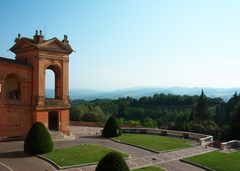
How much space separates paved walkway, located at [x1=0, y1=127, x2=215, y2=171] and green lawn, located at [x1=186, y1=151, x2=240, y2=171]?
1294 mm

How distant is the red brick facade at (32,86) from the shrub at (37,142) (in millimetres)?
7202

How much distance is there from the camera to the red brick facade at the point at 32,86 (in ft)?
114

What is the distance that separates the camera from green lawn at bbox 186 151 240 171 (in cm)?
2592

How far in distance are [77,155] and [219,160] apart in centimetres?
1276

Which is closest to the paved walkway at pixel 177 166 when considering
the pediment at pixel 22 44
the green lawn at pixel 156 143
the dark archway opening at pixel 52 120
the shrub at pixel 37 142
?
the green lawn at pixel 156 143

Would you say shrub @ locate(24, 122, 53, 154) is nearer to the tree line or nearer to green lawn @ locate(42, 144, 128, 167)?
green lawn @ locate(42, 144, 128, 167)

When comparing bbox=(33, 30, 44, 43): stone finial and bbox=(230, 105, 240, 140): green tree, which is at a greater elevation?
bbox=(33, 30, 44, 43): stone finial

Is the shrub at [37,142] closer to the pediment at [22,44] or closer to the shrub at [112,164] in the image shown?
the shrub at [112,164]

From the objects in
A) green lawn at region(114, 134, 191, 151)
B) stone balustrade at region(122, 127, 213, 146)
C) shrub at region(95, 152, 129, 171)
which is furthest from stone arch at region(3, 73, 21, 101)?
shrub at region(95, 152, 129, 171)

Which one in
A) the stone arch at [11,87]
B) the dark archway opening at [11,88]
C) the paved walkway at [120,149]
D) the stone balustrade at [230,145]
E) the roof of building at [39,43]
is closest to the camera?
the paved walkway at [120,149]

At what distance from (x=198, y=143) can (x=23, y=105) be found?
820 inches

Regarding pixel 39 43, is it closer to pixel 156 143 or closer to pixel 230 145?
pixel 156 143

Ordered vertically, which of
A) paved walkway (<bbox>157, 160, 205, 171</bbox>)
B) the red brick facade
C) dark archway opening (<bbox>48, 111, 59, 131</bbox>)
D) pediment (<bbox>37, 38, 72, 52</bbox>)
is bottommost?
paved walkway (<bbox>157, 160, 205, 171</bbox>)

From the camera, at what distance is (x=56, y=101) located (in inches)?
1522
